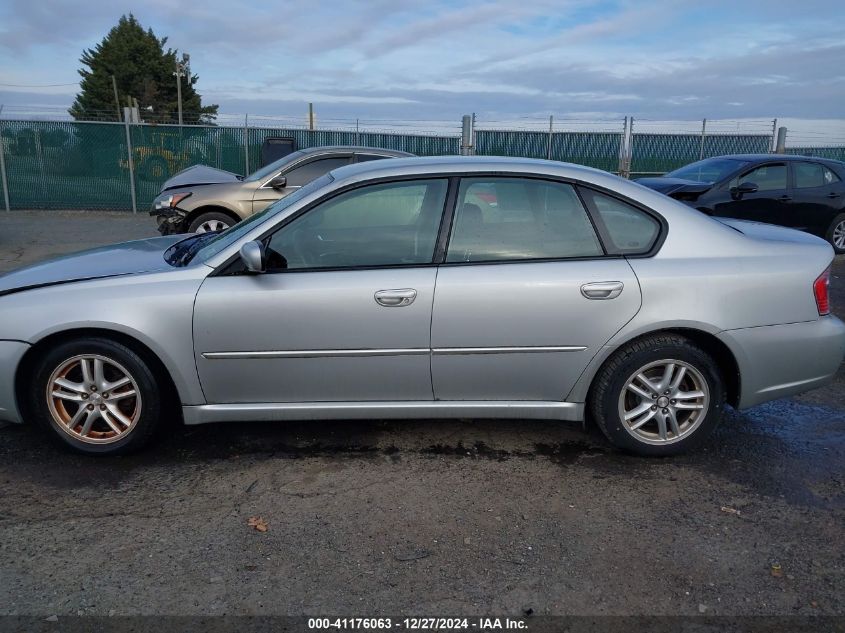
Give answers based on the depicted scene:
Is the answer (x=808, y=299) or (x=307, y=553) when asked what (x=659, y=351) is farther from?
(x=307, y=553)

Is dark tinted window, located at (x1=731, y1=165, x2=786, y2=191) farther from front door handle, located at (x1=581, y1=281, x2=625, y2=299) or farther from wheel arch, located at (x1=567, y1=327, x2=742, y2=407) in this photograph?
front door handle, located at (x1=581, y1=281, x2=625, y2=299)

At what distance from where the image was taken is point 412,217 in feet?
12.7

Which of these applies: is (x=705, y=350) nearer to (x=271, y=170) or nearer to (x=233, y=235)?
(x=233, y=235)

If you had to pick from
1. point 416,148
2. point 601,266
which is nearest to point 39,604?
point 601,266

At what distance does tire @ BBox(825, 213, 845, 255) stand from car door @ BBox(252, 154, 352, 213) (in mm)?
7513

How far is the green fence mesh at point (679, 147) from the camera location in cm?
1884

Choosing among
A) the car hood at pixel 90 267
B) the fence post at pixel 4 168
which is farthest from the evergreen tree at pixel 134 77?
the car hood at pixel 90 267

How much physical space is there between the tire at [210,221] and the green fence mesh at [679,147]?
12.6 metres

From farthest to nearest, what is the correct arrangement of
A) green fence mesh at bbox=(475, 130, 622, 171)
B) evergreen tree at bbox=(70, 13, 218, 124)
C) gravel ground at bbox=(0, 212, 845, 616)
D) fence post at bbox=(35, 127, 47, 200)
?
evergreen tree at bbox=(70, 13, 218, 124)
green fence mesh at bbox=(475, 130, 622, 171)
fence post at bbox=(35, 127, 47, 200)
gravel ground at bbox=(0, 212, 845, 616)

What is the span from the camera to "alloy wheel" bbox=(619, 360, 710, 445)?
3.78m

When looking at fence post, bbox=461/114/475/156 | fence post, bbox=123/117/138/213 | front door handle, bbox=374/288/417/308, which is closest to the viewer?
front door handle, bbox=374/288/417/308

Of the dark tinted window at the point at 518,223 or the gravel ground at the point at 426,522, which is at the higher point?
the dark tinted window at the point at 518,223

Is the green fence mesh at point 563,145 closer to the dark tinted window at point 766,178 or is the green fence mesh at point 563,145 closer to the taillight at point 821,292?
the dark tinted window at point 766,178

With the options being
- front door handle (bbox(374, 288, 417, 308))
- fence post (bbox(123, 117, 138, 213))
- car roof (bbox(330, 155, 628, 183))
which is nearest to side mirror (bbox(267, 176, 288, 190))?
car roof (bbox(330, 155, 628, 183))
